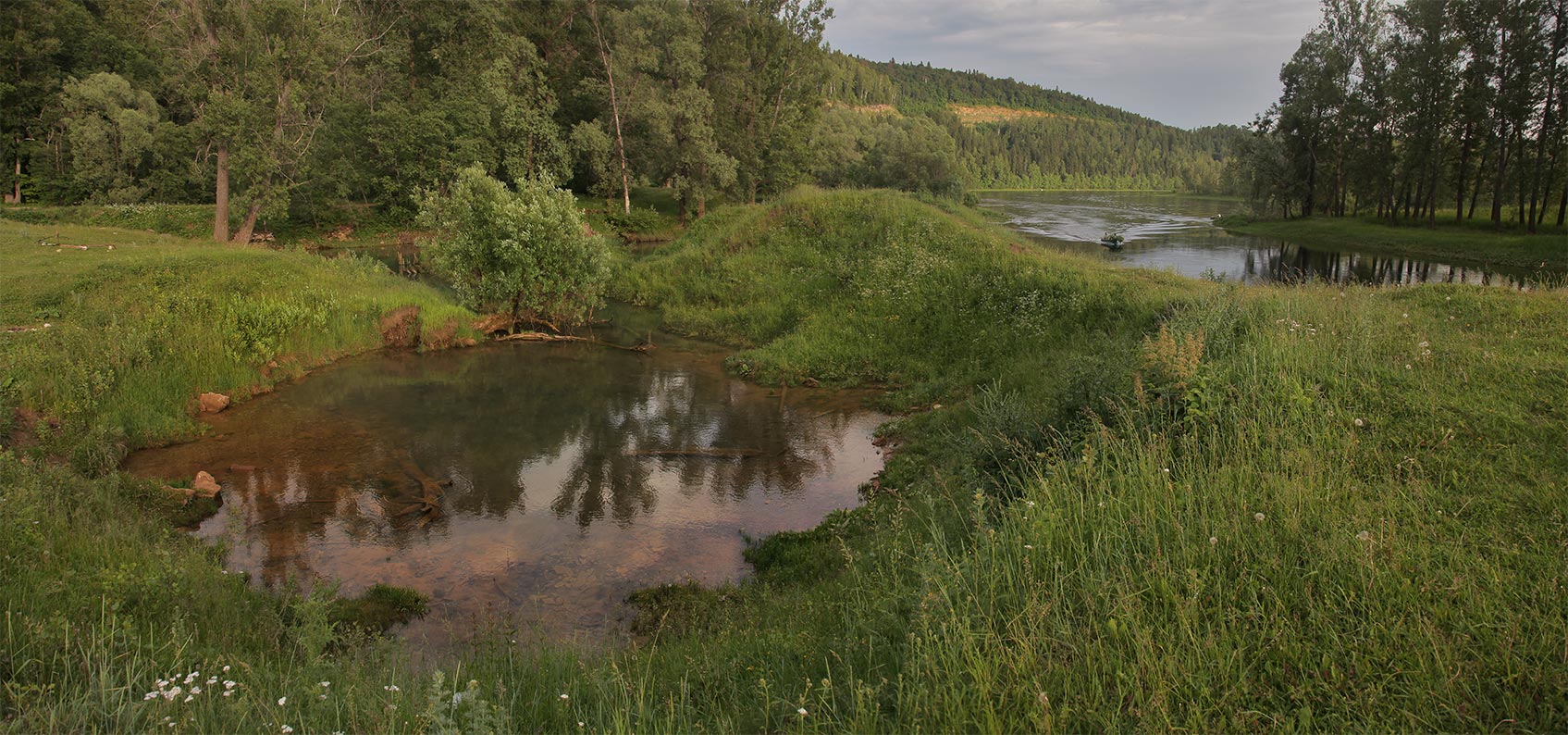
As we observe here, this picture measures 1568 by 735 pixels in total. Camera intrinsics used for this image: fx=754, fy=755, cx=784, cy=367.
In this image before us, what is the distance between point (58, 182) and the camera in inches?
1650

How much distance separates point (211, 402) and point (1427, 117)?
57.6m

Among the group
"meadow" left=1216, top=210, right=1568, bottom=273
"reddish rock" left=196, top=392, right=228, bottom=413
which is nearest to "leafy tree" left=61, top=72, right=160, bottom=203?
"reddish rock" left=196, top=392, right=228, bottom=413

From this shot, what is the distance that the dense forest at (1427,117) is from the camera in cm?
3756

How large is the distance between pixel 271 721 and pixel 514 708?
129 cm

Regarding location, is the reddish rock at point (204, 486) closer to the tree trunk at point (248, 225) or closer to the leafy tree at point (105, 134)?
the tree trunk at point (248, 225)

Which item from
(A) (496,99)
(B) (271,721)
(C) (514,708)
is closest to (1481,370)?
(C) (514,708)

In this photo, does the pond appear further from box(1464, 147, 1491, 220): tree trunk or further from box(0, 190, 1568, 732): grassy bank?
box(0, 190, 1568, 732): grassy bank

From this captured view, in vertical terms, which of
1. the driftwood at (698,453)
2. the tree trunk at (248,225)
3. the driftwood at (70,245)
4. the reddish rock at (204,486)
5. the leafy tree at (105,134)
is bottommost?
the reddish rock at (204,486)

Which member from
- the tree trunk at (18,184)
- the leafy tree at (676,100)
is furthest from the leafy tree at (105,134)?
the leafy tree at (676,100)

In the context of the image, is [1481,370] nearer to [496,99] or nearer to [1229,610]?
[1229,610]

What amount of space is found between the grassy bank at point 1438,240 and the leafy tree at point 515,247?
37080 millimetres

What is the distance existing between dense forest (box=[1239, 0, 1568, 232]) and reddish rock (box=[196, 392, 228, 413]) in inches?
2114

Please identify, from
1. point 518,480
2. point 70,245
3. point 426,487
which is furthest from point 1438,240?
point 70,245

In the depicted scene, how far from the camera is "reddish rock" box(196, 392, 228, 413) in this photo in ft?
45.5
